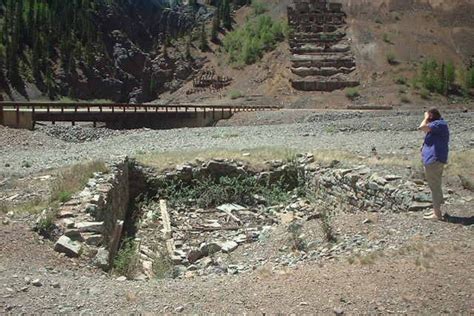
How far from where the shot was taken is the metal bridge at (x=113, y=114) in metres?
32.2

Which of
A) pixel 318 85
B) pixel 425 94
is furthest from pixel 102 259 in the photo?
pixel 318 85

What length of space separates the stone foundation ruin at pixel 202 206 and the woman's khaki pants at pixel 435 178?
1019mm

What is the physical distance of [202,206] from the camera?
16594 millimetres

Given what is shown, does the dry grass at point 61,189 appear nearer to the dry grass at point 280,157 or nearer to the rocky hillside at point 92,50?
the dry grass at point 280,157

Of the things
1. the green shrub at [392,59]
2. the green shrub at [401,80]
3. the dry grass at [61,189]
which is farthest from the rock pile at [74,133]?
the green shrub at [392,59]

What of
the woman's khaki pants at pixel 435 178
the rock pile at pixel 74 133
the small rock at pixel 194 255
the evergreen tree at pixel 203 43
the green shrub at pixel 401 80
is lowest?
the rock pile at pixel 74 133

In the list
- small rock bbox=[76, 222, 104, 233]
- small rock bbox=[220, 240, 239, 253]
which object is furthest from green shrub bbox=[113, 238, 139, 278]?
small rock bbox=[220, 240, 239, 253]

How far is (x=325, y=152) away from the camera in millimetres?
18766

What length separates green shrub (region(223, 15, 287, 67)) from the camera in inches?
3046

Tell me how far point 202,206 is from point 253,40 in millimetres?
65535

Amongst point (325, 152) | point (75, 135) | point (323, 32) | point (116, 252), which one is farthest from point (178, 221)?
point (323, 32)

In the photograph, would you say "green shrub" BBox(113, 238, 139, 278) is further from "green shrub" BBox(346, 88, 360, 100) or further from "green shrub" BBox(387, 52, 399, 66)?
"green shrub" BBox(387, 52, 399, 66)

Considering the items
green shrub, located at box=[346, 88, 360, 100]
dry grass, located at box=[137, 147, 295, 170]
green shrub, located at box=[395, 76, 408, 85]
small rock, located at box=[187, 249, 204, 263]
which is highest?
dry grass, located at box=[137, 147, 295, 170]

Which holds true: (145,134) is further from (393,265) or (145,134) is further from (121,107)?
(393,265)
